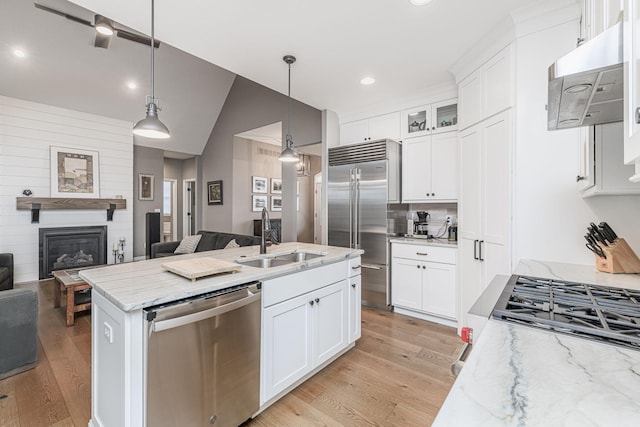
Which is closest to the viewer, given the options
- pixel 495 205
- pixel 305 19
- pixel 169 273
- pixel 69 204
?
pixel 169 273

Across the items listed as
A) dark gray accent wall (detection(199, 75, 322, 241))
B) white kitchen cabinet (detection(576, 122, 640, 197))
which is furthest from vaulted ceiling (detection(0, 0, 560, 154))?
white kitchen cabinet (detection(576, 122, 640, 197))

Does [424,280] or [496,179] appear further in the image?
[424,280]

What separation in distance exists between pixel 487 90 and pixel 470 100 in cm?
27

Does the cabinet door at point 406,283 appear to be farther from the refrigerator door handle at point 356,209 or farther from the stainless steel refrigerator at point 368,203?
the refrigerator door handle at point 356,209

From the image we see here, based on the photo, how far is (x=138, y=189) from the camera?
6656 millimetres

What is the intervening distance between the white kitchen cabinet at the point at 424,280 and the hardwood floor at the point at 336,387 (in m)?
0.36

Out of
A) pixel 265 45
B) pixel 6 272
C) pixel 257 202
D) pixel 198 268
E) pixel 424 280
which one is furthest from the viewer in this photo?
pixel 257 202

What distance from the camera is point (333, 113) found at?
4.30 metres

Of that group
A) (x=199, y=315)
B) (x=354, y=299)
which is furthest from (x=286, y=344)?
(x=354, y=299)

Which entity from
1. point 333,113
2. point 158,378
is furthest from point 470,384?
point 333,113

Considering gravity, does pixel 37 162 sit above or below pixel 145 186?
above

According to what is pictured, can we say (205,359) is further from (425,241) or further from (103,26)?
(103,26)

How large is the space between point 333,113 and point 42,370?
410 centimetres

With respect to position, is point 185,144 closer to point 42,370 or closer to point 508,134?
point 42,370
